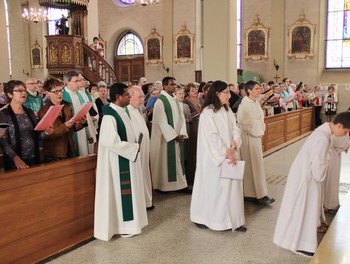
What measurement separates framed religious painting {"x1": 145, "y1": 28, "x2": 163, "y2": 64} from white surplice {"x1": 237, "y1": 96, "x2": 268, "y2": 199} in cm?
1427

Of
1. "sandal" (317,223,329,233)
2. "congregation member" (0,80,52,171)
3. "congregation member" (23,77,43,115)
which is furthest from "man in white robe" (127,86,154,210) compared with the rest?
"sandal" (317,223,329,233)

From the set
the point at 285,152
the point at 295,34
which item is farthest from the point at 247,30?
the point at 285,152

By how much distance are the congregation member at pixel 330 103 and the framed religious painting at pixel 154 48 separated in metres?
7.98

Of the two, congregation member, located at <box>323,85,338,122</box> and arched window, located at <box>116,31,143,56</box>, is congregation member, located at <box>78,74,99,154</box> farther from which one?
arched window, located at <box>116,31,143,56</box>

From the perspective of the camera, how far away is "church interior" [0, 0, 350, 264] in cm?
393

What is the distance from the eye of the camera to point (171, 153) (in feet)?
20.2

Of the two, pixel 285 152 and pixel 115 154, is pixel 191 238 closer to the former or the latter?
pixel 115 154

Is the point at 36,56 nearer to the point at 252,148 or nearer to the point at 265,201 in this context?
the point at 252,148

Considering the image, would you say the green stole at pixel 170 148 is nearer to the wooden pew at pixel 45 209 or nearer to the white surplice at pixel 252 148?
the white surplice at pixel 252 148

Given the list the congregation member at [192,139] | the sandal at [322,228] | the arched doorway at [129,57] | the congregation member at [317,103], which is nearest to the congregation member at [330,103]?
the congregation member at [317,103]

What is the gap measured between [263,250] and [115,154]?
1.87 m

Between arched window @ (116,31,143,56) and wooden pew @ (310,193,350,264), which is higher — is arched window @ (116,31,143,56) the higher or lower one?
the higher one

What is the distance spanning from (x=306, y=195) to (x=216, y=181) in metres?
1.14

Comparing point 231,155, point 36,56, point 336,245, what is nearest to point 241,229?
point 231,155
